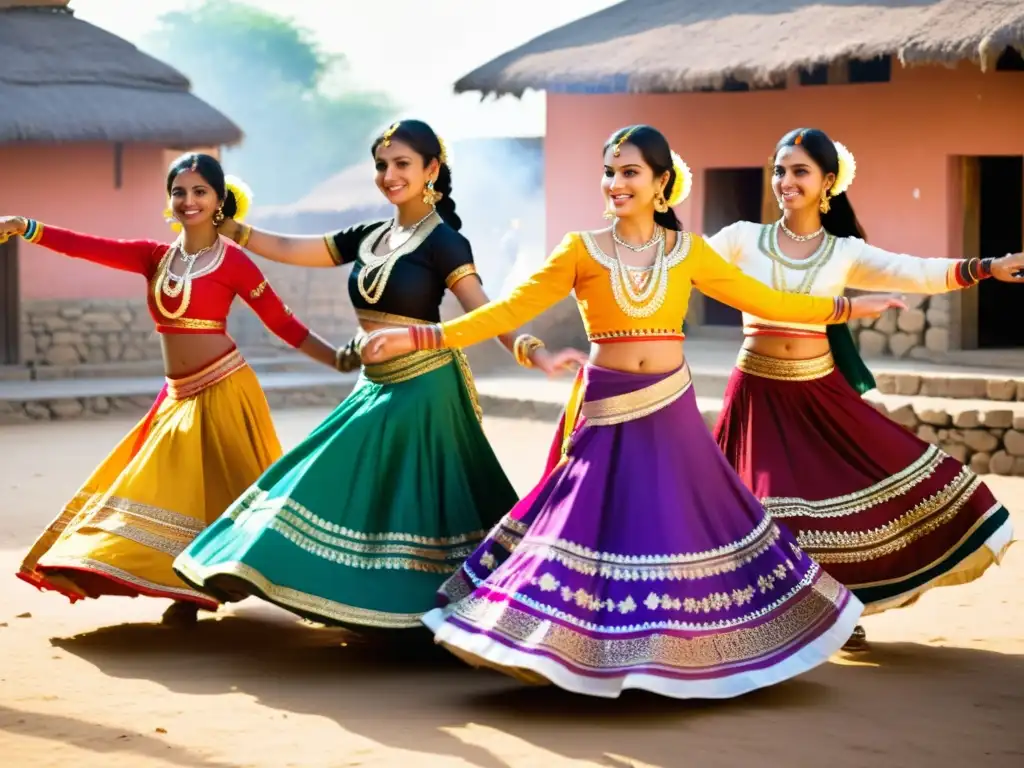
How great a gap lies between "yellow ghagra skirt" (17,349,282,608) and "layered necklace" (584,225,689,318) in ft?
5.90

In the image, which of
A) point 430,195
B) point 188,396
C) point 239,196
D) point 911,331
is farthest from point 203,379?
point 911,331

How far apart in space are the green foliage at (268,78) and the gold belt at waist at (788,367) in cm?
Result: 4701

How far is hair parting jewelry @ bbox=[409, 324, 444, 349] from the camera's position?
18.5 feet

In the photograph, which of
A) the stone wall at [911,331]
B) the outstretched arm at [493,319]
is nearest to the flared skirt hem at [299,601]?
the outstretched arm at [493,319]

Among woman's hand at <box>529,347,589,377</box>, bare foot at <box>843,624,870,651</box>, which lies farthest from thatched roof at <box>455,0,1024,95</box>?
woman's hand at <box>529,347,589,377</box>

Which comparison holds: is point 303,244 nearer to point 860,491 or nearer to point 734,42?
point 860,491

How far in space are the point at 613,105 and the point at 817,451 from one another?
1141 cm

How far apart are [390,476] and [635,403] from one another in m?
1.03

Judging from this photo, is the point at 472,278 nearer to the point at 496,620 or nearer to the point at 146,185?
the point at 496,620

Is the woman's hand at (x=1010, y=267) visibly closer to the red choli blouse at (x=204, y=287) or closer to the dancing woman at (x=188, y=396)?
the dancing woman at (x=188, y=396)

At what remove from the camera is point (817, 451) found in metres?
6.61

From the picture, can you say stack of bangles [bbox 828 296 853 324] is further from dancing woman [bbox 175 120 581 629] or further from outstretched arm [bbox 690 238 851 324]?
dancing woman [bbox 175 120 581 629]

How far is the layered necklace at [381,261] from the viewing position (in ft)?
21.0

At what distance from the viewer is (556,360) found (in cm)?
565
